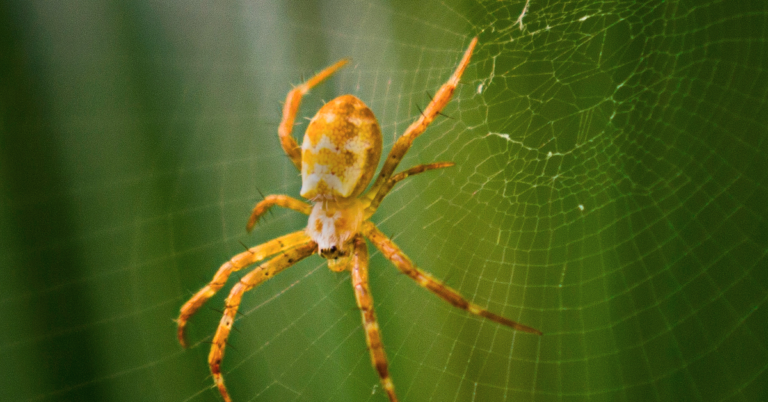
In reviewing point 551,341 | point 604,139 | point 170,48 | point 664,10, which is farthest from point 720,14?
point 170,48

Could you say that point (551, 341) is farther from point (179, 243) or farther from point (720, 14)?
point (179, 243)

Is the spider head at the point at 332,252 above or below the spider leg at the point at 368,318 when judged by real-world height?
above

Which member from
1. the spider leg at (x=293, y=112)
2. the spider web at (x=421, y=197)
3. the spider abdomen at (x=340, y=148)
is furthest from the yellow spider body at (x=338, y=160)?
the spider web at (x=421, y=197)

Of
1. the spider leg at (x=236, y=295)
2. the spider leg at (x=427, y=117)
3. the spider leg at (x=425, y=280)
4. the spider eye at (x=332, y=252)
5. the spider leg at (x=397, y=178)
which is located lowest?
the spider leg at (x=236, y=295)

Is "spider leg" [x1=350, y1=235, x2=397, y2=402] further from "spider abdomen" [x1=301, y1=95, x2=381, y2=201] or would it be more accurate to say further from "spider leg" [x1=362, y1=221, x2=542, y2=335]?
"spider abdomen" [x1=301, y1=95, x2=381, y2=201]

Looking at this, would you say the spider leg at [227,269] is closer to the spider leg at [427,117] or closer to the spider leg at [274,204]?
the spider leg at [274,204]

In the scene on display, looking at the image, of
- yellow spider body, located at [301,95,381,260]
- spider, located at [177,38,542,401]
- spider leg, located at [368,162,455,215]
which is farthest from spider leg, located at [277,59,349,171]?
spider leg, located at [368,162,455,215]

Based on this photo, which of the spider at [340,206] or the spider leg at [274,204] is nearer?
the spider at [340,206]
